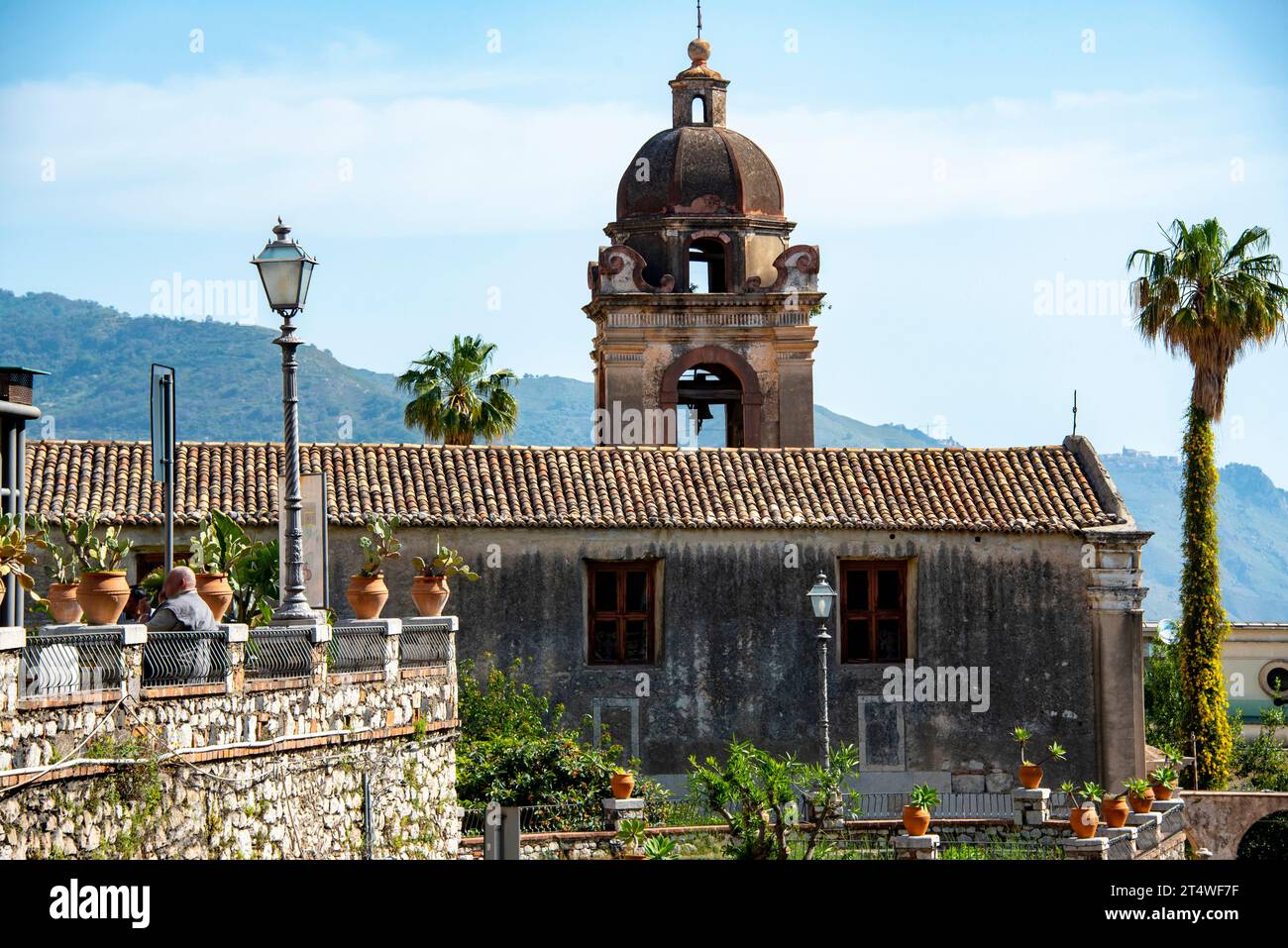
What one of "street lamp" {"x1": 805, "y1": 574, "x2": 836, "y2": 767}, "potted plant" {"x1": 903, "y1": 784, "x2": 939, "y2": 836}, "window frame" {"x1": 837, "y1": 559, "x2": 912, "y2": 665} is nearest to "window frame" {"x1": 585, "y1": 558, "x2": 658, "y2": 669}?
"street lamp" {"x1": 805, "y1": 574, "x2": 836, "y2": 767}

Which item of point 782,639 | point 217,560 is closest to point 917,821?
point 782,639

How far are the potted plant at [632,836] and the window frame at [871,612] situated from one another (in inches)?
261

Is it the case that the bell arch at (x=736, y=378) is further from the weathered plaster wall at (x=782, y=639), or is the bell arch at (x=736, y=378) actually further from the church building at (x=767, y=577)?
the weathered plaster wall at (x=782, y=639)

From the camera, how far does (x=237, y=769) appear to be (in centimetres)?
1436

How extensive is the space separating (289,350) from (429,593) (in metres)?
4.82

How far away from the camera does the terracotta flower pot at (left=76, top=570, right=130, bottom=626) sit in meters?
15.5

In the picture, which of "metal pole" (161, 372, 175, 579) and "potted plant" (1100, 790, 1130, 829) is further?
"potted plant" (1100, 790, 1130, 829)

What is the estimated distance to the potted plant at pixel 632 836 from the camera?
807 inches

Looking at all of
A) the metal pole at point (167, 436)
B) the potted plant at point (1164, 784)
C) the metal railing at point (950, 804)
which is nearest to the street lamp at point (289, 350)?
the metal pole at point (167, 436)

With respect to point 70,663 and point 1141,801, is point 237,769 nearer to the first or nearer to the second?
point 70,663

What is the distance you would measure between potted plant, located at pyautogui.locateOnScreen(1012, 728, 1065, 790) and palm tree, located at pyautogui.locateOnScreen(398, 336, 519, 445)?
17836mm

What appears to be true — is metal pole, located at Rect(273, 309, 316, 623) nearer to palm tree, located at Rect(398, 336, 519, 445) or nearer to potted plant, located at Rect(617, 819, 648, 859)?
potted plant, located at Rect(617, 819, 648, 859)

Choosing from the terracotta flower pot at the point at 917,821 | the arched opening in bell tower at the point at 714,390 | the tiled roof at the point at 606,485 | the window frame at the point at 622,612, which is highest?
the arched opening in bell tower at the point at 714,390
